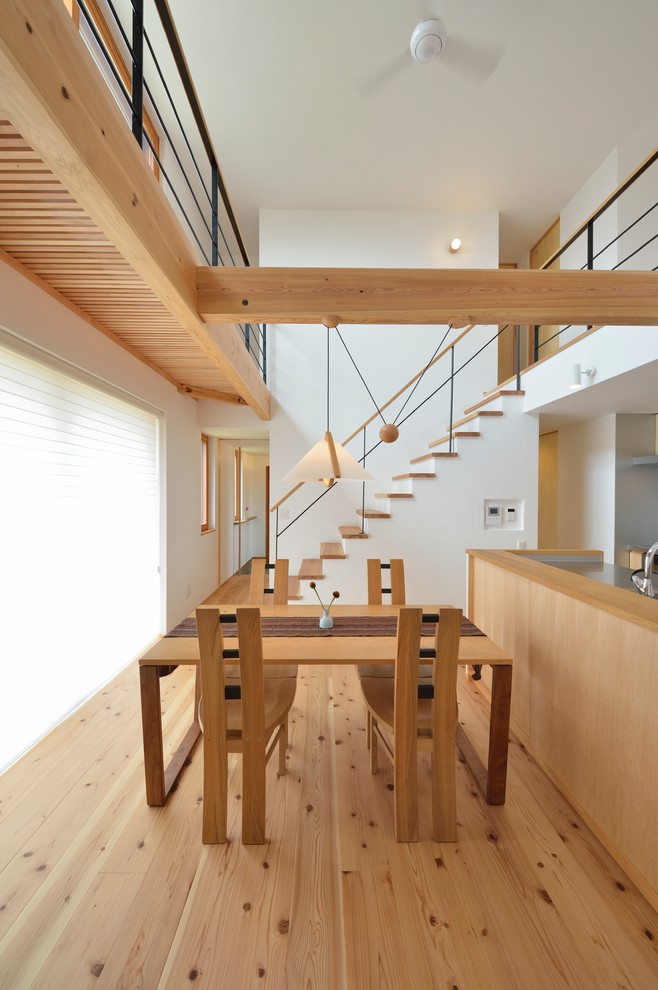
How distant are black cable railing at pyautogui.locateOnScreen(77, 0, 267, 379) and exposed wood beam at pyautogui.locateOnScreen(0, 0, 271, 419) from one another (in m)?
0.25

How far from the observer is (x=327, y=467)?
214 cm

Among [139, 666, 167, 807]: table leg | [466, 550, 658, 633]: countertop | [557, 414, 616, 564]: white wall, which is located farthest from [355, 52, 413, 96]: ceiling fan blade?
[139, 666, 167, 807]: table leg

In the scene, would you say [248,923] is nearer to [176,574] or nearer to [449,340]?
[176,574]

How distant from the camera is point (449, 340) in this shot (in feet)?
16.8

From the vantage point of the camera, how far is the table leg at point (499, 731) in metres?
1.87

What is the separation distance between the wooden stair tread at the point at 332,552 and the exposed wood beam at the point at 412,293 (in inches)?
96.9

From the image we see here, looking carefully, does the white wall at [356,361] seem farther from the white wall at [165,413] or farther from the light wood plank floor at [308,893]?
the light wood plank floor at [308,893]

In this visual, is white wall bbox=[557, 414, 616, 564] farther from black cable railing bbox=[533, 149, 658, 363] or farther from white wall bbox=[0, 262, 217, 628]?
white wall bbox=[0, 262, 217, 628]

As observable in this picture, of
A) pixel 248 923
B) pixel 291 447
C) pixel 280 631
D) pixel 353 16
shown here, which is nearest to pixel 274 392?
pixel 291 447

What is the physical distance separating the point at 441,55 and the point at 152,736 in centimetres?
523

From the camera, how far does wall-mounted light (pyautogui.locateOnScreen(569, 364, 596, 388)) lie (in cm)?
329

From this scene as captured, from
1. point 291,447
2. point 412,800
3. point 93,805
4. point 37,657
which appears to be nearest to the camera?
point 412,800

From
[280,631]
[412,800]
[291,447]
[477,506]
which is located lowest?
[412,800]

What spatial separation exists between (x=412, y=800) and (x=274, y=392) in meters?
4.24
